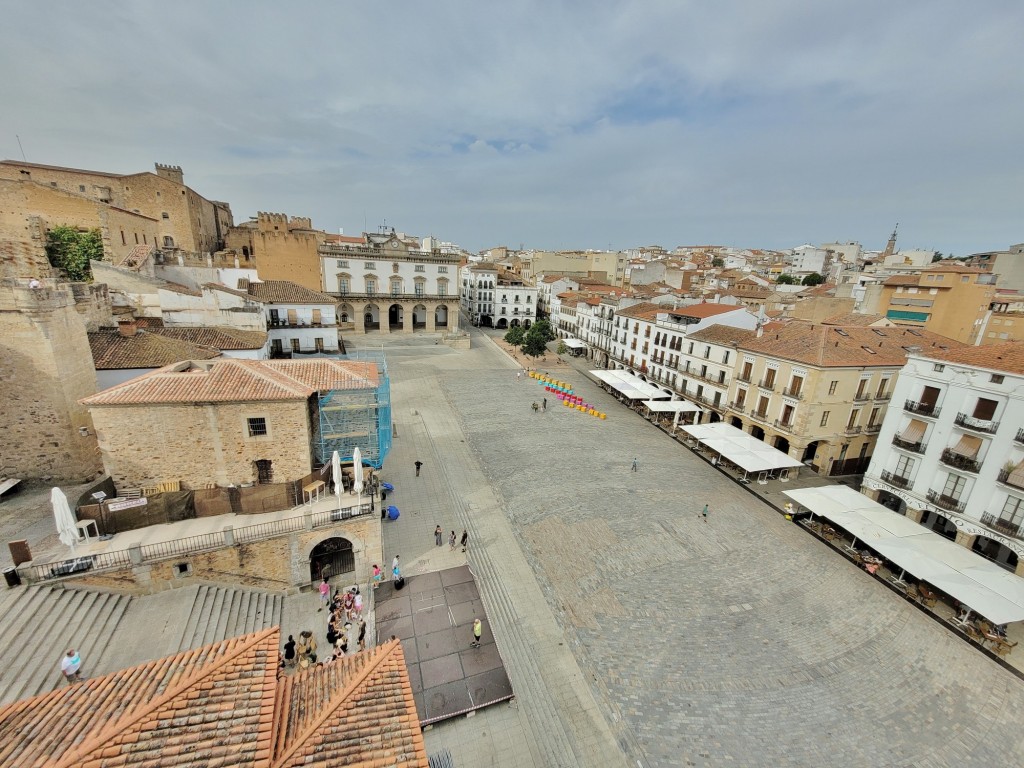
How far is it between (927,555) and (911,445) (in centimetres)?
630

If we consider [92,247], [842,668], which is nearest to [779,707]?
[842,668]

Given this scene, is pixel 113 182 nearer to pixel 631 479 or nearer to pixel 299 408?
pixel 299 408

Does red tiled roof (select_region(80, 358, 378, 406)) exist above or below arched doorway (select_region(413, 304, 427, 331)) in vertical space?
above

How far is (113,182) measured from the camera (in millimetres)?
43656

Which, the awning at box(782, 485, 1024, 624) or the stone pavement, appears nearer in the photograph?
the stone pavement

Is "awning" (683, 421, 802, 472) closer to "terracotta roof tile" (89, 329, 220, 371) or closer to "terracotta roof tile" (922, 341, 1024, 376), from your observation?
"terracotta roof tile" (922, 341, 1024, 376)

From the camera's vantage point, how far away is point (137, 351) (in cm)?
1995

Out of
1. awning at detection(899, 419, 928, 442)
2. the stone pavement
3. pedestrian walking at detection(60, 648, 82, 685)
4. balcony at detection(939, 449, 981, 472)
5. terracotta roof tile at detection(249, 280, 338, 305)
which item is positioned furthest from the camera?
terracotta roof tile at detection(249, 280, 338, 305)

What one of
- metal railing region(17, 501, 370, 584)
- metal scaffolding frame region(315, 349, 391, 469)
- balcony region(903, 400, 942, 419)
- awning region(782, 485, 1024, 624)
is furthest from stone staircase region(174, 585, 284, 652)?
balcony region(903, 400, 942, 419)

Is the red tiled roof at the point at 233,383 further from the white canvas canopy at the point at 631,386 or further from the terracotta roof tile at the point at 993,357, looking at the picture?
the terracotta roof tile at the point at 993,357

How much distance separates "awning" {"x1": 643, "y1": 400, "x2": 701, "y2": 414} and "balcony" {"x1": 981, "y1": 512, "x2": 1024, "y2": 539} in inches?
629

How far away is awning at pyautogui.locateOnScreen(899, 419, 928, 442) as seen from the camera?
1986 cm

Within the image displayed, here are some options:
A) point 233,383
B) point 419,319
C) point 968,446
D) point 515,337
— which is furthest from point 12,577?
point 419,319

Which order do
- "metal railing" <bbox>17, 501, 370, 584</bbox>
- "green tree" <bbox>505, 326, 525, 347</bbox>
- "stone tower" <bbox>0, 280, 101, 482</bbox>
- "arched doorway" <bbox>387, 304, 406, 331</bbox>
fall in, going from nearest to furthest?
1. "metal railing" <bbox>17, 501, 370, 584</bbox>
2. "stone tower" <bbox>0, 280, 101, 482</bbox>
3. "green tree" <bbox>505, 326, 525, 347</bbox>
4. "arched doorway" <bbox>387, 304, 406, 331</bbox>
